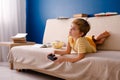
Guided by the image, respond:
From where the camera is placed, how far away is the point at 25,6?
3912 mm

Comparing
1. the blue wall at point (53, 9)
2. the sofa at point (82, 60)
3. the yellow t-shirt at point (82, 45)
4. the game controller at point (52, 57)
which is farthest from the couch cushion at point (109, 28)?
the game controller at point (52, 57)

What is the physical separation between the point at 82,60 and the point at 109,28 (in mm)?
694

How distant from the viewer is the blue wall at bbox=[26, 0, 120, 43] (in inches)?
108

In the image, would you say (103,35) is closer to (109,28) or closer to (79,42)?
(109,28)

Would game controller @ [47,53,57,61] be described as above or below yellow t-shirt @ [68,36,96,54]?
below

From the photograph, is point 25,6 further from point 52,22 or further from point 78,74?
point 78,74

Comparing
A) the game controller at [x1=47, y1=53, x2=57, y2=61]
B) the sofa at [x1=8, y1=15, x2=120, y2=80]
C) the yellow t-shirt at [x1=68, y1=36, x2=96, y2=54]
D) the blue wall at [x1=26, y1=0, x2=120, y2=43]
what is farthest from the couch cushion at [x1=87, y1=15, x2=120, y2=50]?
the game controller at [x1=47, y1=53, x2=57, y2=61]

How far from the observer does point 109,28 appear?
2299 mm

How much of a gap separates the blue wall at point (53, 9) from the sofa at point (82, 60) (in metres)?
0.33

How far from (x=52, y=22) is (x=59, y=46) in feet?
2.33

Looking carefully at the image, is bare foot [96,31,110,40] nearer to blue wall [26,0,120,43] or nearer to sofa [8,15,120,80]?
sofa [8,15,120,80]

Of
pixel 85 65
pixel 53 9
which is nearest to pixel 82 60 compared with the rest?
pixel 85 65

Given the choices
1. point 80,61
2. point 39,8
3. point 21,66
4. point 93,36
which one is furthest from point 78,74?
point 39,8

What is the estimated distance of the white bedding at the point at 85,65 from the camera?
5.25 feet
